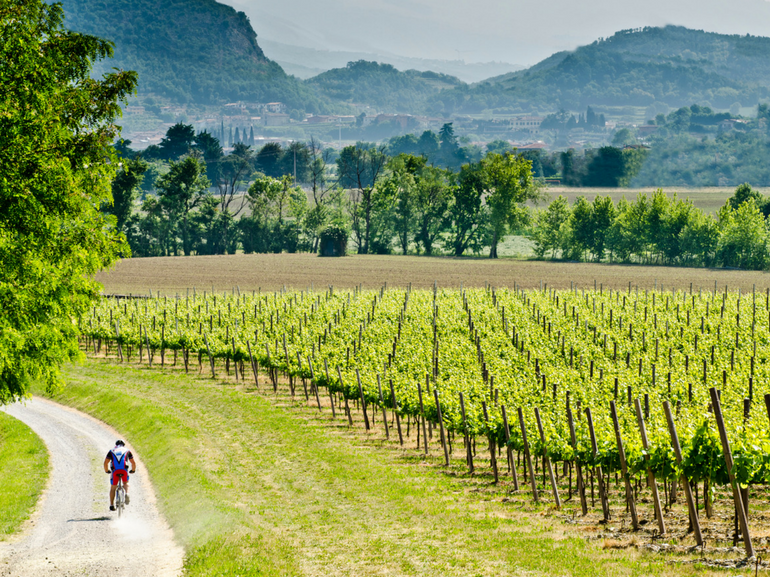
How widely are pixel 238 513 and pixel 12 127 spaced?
11413mm

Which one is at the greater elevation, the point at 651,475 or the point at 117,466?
the point at 651,475

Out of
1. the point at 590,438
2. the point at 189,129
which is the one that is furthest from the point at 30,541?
the point at 189,129

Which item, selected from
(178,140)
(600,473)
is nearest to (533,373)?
(600,473)

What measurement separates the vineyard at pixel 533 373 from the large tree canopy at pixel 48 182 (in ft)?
37.9

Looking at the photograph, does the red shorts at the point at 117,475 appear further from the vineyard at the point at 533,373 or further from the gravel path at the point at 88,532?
the vineyard at the point at 533,373

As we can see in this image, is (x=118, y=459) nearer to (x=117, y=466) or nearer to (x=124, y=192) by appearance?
(x=117, y=466)

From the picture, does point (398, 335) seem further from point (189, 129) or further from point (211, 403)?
point (189, 129)

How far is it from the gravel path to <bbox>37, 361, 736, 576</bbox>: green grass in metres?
0.60

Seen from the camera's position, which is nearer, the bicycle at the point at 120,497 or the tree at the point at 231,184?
the bicycle at the point at 120,497

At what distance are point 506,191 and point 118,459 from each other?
90.2 metres

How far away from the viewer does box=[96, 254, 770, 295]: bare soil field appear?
255 feet

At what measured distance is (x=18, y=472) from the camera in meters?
27.0

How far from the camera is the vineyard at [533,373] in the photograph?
18266 mm

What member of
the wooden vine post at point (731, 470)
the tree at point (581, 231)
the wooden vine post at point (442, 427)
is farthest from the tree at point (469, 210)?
the wooden vine post at point (731, 470)
